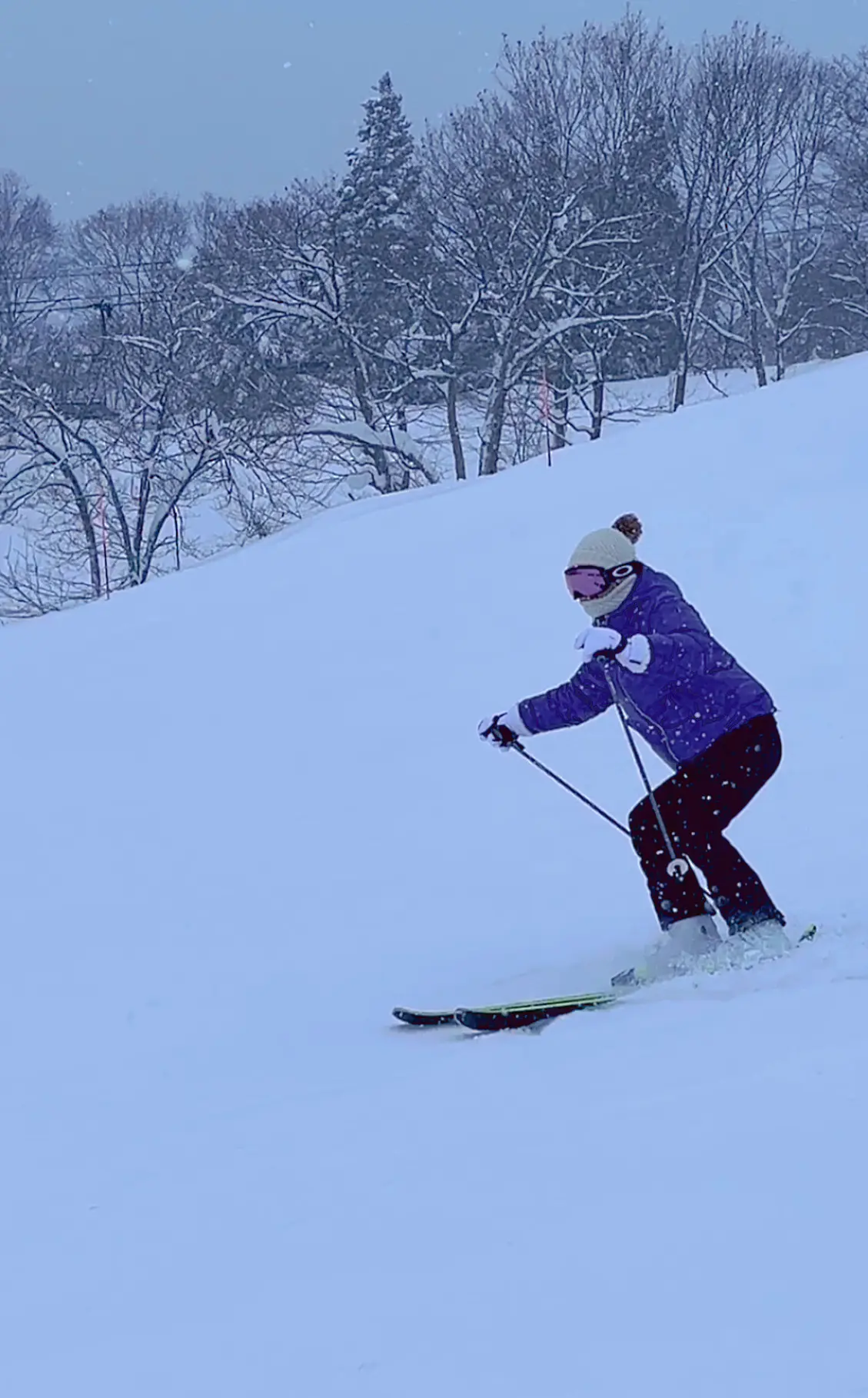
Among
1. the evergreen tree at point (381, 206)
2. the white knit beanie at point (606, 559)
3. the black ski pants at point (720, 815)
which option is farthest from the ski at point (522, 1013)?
the evergreen tree at point (381, 206)

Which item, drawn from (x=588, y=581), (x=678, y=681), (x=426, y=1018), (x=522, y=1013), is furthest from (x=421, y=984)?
(x=588, y=581)

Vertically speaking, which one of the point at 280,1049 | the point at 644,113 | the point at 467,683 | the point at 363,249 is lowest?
the point at 280,1049

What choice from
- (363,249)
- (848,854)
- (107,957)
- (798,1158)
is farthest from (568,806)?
(363,249)

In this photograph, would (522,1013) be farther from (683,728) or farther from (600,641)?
(600,641)

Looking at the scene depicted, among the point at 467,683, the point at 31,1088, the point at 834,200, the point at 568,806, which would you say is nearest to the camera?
the point at 31,1088

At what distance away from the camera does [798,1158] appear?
2.54 meters

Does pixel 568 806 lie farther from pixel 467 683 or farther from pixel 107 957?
pixel 107 957

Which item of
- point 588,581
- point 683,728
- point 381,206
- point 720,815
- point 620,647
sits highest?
point 381,206

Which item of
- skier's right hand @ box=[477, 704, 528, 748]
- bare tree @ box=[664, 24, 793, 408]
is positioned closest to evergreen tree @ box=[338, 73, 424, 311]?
bare tree @ box=[664, 24, 793, 408]

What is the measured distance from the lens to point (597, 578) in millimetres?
4668

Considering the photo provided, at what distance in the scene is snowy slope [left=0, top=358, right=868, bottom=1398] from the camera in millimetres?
2266

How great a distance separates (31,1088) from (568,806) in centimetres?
365

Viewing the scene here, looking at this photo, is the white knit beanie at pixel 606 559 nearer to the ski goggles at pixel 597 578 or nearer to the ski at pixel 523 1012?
the ski goggles at pixel 597 578

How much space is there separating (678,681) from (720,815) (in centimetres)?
48
